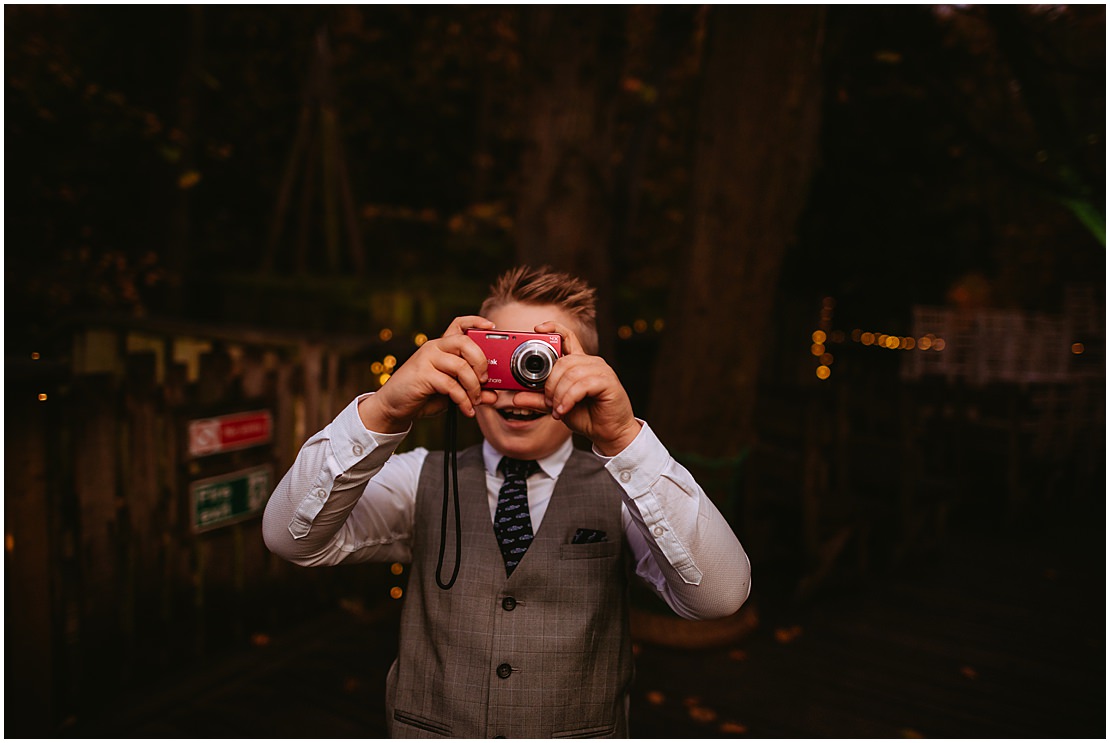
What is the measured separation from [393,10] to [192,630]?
36.3 feet

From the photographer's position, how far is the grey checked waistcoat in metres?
1.75

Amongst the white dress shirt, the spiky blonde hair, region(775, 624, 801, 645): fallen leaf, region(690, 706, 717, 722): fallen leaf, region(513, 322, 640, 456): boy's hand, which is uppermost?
the spiky blonde hair

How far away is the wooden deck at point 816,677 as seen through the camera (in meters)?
3.88

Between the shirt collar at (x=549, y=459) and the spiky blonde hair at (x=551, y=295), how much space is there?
27 centimetres

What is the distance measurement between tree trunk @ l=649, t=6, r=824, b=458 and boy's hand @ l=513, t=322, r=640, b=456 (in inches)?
127

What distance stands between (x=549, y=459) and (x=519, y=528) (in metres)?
0.20

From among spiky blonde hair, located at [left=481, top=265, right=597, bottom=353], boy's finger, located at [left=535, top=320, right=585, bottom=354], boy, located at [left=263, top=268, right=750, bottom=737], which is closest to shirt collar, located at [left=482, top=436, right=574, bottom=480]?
boy, located at [left=263, top=268, right=750, bottom=737]

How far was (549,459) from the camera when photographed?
1977 mm

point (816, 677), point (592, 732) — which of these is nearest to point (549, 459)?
point (592, 732)

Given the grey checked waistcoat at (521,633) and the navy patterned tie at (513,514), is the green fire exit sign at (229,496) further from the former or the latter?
the navy patterned tie at (513,514)

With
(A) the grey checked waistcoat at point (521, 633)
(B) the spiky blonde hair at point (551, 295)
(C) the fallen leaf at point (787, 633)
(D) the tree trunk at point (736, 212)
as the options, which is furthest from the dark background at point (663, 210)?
(B) the spiky blonde hair at point (551, 295)

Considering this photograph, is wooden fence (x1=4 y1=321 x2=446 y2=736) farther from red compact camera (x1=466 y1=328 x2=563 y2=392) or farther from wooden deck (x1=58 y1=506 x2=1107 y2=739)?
red compact camera (x1=466 y1=328 x2=563 y2=392)

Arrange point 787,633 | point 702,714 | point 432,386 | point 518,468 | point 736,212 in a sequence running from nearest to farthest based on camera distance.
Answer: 1. point 432,386
2. point 518,468
3. point 702,714
4. point 736,212
5. point 787,633

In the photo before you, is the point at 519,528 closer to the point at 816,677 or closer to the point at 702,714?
the point at 702,714
